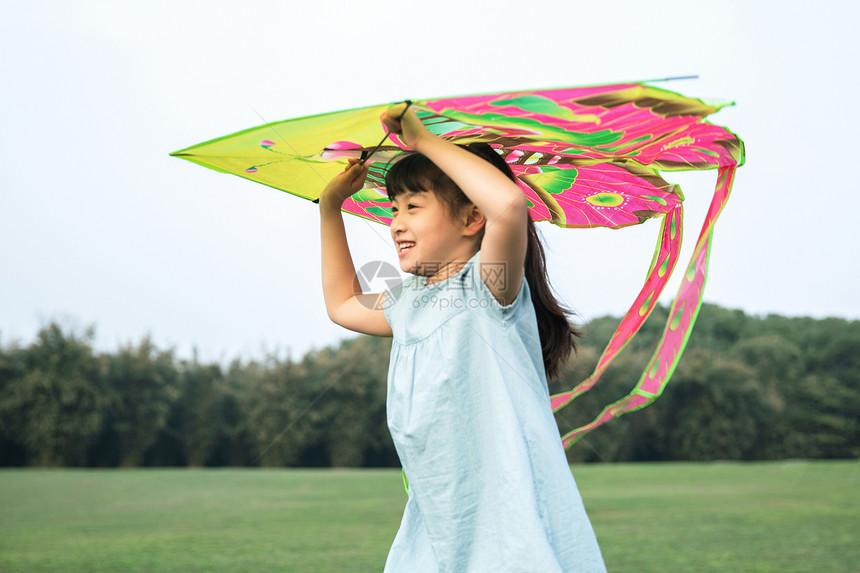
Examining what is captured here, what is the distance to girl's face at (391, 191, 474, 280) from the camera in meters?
1.48

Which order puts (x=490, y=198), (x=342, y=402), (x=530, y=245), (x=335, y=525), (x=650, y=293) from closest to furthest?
(x=490, y=198), (x=530, y=245), (x=650, y=293), (x=335, y=525), (x=342, y=402)

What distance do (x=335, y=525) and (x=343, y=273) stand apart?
6.16 m

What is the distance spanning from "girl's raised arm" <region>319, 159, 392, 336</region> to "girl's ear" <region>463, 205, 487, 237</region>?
13.1 inches

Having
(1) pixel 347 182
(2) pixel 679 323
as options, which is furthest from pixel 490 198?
(2) pixel 679 323

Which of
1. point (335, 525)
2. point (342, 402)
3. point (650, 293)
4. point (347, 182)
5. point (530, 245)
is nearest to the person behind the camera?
point (530, 245)

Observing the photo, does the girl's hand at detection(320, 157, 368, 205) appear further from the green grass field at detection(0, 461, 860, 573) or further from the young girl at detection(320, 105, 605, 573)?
the green grass field at detection(0, 461, 860, 573)

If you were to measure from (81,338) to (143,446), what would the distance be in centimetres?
381

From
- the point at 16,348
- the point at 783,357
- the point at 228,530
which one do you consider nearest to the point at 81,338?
the point at 16,348

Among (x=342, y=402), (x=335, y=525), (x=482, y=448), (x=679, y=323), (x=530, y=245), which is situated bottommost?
(x=342, y=402)

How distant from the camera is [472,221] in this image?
4.93ft

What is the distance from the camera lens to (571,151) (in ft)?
5.36

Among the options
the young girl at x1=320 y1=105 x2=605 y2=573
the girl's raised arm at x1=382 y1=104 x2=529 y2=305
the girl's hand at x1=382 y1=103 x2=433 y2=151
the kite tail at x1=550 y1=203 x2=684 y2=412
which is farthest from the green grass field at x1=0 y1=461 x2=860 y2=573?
the girl's hand at x1=382 y1=103 x2=433 y2=151

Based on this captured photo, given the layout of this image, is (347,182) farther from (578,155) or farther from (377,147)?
(578,155)

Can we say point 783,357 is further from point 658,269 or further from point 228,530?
point 658,269
